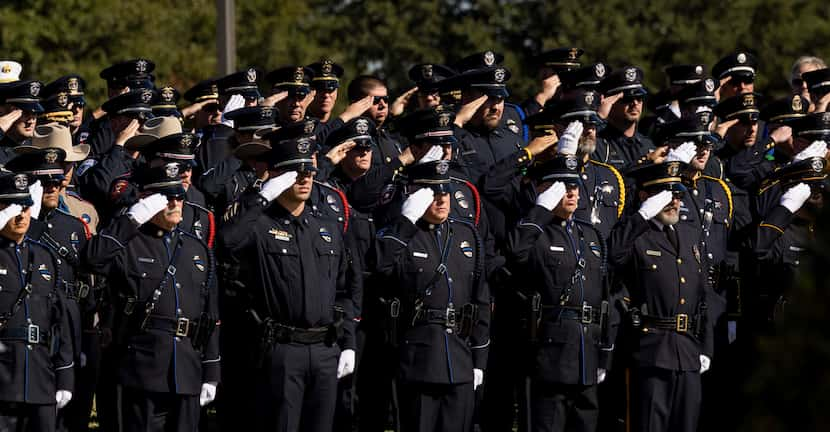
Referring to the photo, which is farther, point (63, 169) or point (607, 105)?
point (607, 105)

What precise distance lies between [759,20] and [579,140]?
23803 millimetres

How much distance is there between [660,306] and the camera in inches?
388

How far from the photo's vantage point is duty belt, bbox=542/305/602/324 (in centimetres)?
966

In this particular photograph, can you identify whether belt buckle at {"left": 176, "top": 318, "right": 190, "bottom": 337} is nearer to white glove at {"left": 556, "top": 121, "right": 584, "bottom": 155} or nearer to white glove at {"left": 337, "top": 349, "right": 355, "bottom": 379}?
white glove at {"left": 337, "top": 349, "right": 355, "bottom": 379}

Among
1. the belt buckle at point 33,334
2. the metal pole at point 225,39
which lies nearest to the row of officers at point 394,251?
the belt buckle at point 33,334

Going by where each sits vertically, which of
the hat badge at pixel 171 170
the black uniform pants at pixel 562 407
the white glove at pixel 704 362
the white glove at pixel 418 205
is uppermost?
the hat badge at pixel 171 170

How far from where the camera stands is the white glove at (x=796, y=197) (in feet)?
35.4

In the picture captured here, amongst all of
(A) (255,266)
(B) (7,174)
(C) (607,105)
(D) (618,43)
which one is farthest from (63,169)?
(D) (618,43)

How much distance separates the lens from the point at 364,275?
9883 mm

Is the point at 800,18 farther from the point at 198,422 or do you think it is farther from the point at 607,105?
the point at 198,422

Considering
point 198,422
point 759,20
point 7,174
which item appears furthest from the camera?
point 759,20

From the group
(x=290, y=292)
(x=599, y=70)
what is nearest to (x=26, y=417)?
(x=290, y=292)

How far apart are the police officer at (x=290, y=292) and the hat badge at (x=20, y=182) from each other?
118 centimetres

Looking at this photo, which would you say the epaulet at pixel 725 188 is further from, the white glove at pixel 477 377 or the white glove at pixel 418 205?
the white glove at pixel 418 205
